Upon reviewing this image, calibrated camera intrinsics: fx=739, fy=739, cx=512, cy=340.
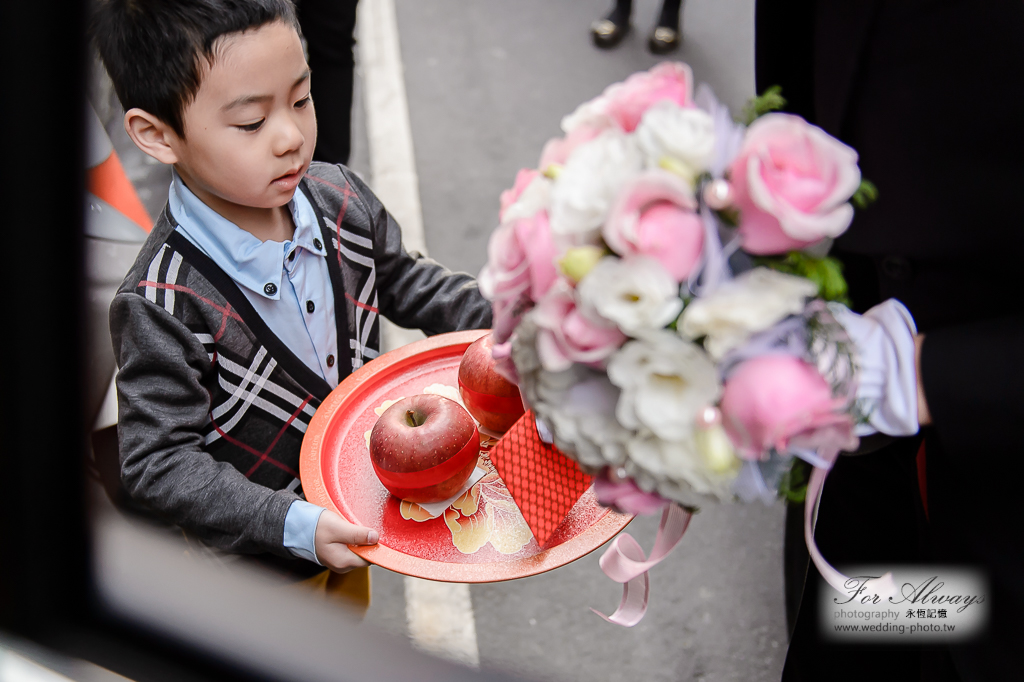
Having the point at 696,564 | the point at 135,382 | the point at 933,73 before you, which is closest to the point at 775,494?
the point at 933,73

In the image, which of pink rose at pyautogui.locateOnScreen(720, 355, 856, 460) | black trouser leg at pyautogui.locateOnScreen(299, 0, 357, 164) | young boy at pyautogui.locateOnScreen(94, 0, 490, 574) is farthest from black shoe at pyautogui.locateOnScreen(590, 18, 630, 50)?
pink rose at pyautogui.locateOnScreen(720, 355, 856, 460)

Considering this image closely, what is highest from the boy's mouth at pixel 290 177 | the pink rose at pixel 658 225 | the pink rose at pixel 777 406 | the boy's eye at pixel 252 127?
the pink rose at pixel 658 225

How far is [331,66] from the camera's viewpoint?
7.99 feet

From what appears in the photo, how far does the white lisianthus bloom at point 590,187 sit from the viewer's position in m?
0.70

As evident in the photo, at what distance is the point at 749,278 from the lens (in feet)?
2.29

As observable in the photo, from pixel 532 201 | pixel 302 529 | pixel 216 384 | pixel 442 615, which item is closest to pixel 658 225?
pixel 532 201

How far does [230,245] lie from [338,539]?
521 millimetres

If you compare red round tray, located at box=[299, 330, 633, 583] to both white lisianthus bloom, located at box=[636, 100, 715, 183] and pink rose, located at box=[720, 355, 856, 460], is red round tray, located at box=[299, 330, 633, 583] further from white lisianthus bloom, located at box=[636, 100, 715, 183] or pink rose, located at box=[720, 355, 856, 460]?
white lisianthus bloom, located at box=[636, 100, 715, 183]

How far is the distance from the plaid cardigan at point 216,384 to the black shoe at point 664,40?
347 cm

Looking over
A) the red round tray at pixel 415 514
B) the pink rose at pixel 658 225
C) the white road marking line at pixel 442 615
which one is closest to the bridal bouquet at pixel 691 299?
the pink rose at pixel 658 225

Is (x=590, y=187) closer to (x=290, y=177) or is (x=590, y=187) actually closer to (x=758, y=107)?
(x=758, y=107)

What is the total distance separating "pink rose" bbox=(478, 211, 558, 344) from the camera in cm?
75

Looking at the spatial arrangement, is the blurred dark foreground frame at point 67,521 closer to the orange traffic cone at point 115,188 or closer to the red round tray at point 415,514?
the red round tray at point 415,514

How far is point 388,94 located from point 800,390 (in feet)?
13.6
